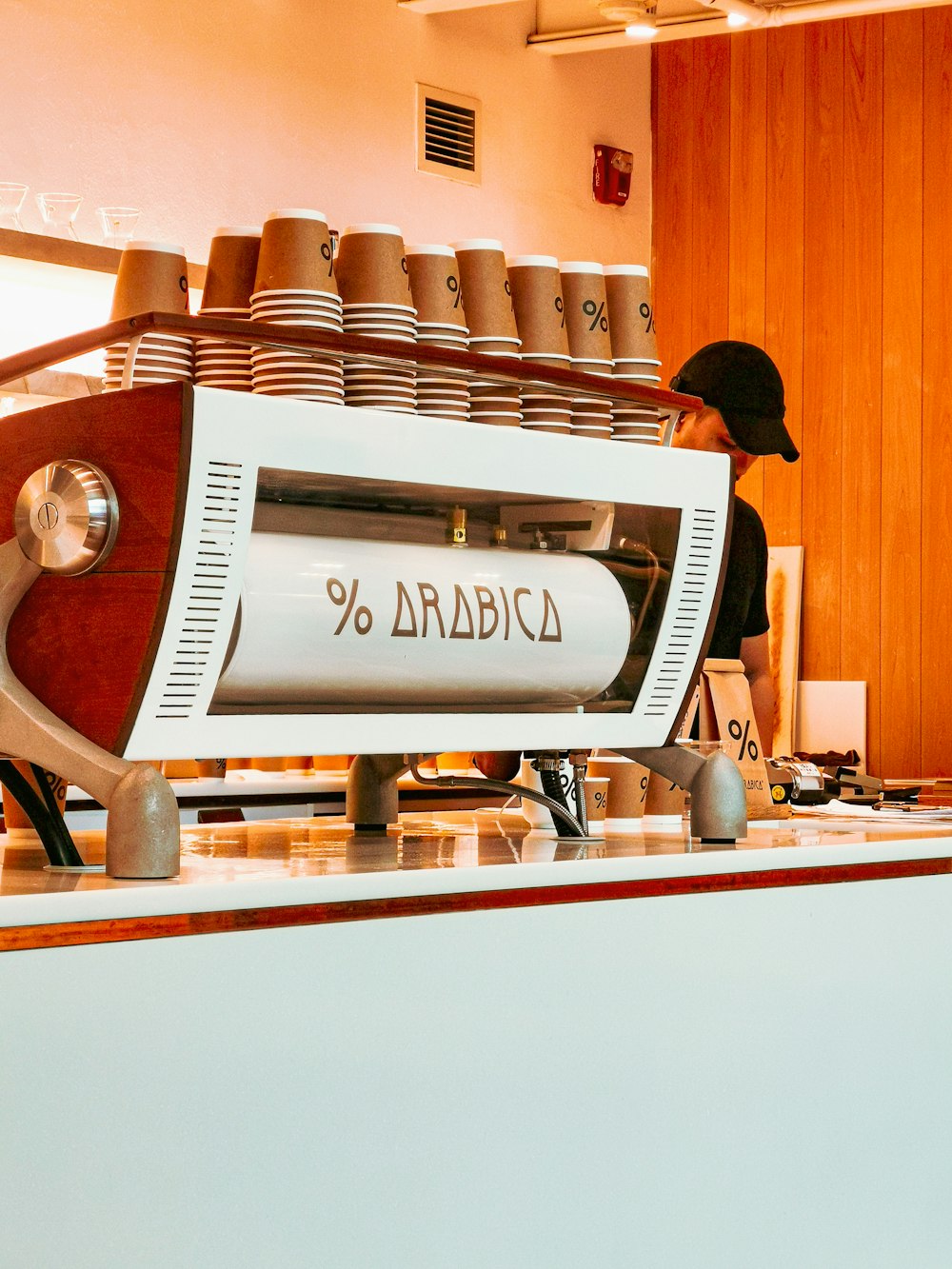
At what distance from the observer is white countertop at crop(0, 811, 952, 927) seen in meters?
0.89

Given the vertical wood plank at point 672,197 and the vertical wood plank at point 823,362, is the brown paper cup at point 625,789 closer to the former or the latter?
the vertical wood plank at point 823,362

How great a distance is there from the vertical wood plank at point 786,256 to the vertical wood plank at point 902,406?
0.25m

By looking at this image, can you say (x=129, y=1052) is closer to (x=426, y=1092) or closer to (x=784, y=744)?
(x=426, y=1092)

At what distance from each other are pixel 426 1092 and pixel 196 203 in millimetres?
3098

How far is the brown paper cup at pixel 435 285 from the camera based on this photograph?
127 cm


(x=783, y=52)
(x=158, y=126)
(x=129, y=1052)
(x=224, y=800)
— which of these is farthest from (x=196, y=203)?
(x=129, y=1052)

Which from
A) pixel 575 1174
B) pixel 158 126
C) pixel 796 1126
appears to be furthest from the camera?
pixel 158 126

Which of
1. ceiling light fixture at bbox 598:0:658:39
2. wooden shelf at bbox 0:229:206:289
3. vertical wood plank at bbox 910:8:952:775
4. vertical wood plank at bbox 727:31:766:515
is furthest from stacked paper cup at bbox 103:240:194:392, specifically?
vertical wood plank at bbox 727:31:766:515

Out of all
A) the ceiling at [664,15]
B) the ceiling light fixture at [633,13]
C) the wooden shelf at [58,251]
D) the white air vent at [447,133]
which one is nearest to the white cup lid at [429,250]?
the wooden shelf at [58,251]

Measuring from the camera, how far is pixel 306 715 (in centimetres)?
110

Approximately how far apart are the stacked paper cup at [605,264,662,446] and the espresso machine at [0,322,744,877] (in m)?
0.12

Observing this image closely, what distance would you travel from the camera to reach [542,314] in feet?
4.42

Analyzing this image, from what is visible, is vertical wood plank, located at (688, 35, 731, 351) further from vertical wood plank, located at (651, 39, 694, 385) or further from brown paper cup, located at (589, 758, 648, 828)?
brown paper cup, located at (589, 758, 648, 828)

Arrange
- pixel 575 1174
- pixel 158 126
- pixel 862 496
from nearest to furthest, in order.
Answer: pixel 575 1174 → pixel 158 126 → pixel 862 496
